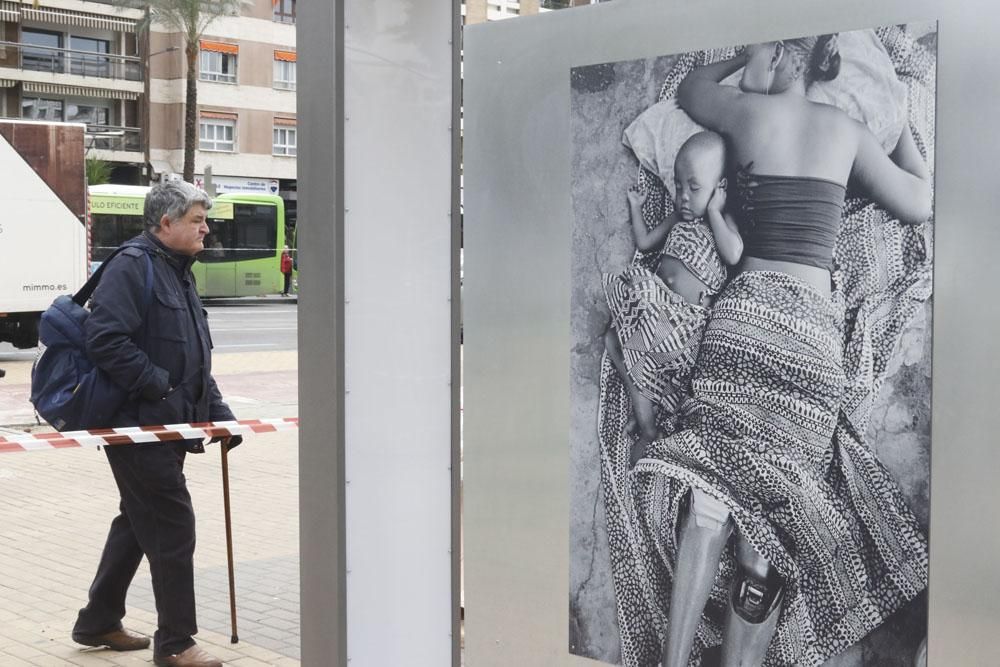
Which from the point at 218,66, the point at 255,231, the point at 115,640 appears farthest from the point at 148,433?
the point at 218,66

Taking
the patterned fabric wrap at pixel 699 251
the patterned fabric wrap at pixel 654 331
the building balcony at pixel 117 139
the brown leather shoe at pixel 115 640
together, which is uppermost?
the building balcony at pixel 117 139

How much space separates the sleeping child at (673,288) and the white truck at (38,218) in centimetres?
1658

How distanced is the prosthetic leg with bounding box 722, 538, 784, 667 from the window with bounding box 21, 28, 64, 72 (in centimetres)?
5215

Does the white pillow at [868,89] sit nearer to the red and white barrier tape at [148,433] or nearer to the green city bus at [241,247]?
the red and white barrier tape at [148,433]

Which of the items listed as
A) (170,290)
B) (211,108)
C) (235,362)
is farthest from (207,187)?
(170,290)

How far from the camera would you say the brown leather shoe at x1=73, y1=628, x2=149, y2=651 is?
5398 mm

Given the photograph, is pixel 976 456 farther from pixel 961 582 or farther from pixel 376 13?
pixel 376 13

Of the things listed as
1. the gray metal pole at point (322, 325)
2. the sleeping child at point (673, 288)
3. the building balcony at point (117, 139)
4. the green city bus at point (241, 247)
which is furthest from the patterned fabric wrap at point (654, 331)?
the building balcony at point (117, 139)

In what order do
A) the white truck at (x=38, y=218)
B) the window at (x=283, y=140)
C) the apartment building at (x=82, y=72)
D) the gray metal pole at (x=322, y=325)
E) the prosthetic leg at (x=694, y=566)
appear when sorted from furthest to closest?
1. the window at (x=283, y=140)
2. the apartment building at (x=82, y=72)
3. the white truck at (x=38, y=218)
4. the gray metal pole at (x=322, y=325)
5. the prosthetic leg at (x=694, y=566)

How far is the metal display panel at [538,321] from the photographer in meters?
3.04

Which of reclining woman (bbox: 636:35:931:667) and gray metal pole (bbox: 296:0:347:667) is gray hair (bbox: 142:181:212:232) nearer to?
gray metal pole (bbox: 296:0:347:667)

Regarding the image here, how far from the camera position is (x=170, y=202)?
514 cm

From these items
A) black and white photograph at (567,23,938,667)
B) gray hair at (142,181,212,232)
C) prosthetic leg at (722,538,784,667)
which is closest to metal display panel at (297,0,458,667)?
black and white photograph at (567,23,938,667)

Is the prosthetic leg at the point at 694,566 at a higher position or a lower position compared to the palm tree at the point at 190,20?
lower
